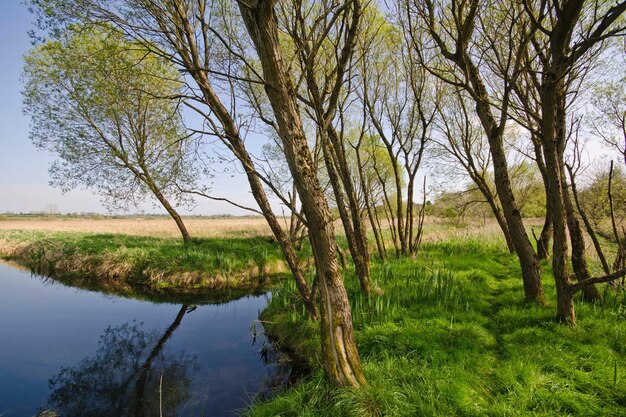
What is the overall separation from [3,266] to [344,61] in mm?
20827

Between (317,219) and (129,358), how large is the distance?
563cm

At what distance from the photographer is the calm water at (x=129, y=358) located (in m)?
4.45

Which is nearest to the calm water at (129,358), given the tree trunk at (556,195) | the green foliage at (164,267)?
the green foliage at (164,267)

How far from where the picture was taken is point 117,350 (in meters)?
6.20

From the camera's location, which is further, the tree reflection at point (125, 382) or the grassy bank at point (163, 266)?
the grassy bank at point (163, 266)

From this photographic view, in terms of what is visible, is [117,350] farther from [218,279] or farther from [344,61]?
[344,61]

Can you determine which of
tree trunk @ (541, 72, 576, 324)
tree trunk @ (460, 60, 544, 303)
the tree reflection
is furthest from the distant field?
the tree reflection

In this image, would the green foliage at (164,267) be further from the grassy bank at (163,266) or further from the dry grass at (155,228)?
the dry grass at (155,228)

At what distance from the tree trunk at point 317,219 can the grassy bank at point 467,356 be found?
31 cm

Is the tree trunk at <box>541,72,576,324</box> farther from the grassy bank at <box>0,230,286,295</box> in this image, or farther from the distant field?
the distant field

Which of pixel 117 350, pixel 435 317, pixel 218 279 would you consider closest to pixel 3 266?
pixel 218 279

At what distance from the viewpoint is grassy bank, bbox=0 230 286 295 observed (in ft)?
35.1

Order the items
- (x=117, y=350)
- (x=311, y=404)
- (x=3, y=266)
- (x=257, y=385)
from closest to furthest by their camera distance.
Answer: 1. (x=311, y=404)
2. (x=257, y=385)
3. (x=117, y=350)
4. (x=3, y=266)

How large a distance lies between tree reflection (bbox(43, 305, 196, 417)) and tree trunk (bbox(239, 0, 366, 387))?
243 cm
